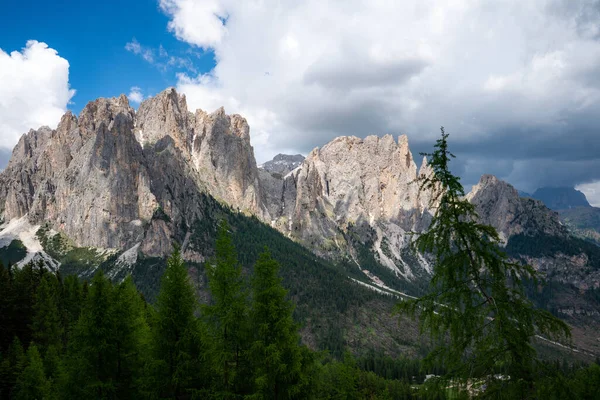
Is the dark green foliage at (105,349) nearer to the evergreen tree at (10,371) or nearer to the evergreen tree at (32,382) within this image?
the evergreen tree at (32,382)

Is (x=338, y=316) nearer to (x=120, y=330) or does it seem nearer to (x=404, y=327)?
(x=404, y=327)

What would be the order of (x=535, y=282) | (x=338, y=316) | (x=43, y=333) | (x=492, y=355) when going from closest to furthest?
(x=492, y=355) → (x=535, y=282) → (x=43, y=333) → (x=338, y=316)

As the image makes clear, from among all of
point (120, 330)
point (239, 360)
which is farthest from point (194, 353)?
point (120, 330)

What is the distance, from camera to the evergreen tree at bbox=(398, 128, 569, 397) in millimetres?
10711

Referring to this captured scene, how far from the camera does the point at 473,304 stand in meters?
11.9

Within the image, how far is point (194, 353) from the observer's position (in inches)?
887

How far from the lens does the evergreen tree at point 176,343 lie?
71.2ft

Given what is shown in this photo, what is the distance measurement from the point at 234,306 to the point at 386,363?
439ft

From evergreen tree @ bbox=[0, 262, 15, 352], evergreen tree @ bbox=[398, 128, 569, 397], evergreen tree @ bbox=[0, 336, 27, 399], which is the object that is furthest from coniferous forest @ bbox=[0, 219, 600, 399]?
evergreen tree @ bbox=[0, 262, 15, 352]

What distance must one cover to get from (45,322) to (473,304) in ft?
157

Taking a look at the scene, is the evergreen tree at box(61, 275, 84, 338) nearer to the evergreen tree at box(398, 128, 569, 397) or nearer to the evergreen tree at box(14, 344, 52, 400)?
the evergreen tree at box(14, 344, 52, 400)

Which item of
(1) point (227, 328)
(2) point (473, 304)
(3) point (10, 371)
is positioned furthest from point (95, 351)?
(2) point (473, 304)

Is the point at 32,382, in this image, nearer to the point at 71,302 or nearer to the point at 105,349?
the point at 105,349

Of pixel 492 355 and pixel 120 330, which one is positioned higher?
pixel 492 355
